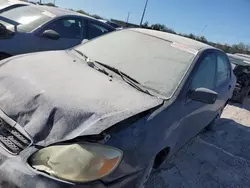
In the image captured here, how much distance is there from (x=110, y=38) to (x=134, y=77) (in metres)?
1.12

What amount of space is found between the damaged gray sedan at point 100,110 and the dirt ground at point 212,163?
0.51 m

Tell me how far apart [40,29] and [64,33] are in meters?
0.60

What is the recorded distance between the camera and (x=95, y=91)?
2455 mm

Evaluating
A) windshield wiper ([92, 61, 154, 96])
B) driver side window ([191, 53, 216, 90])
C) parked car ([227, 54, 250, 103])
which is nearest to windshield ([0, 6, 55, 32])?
windshield wiper ([92, 61, 154, 96])

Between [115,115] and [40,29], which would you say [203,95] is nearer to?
[115,115]

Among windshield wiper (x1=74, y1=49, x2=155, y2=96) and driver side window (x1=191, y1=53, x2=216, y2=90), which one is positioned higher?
driver side window (x1=191, y1=53, x2=216, y2=90)

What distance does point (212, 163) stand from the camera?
13.0 feet

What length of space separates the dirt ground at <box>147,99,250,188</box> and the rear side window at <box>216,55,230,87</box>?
1.04 m

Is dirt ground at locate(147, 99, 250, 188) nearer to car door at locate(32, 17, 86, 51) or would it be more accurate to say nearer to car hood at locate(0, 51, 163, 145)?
car hood at locate(0, 51, 163, 145)

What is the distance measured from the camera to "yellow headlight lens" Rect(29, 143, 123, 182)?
1801 millimetres

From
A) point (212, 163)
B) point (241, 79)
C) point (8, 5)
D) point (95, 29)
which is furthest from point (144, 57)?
point (241, 79)

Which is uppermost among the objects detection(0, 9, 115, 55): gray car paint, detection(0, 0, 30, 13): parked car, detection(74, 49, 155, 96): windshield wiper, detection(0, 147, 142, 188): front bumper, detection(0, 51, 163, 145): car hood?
detection(74, 49, 155, 96): windshield wiper

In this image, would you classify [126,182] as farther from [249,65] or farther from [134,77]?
[249,65]

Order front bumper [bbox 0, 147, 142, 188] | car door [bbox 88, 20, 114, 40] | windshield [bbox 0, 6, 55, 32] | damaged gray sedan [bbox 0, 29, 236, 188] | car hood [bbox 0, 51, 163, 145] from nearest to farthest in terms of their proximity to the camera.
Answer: front bumper [bbox 0, 147, 142, 188], damaged gray sedan [bbox 0, 29, 236, 188], car hood [bbox 0, 51, 163, 145], windshield [bbox 0, 6, 55, 32], car door [bbox 88, 20, 114, 40]
